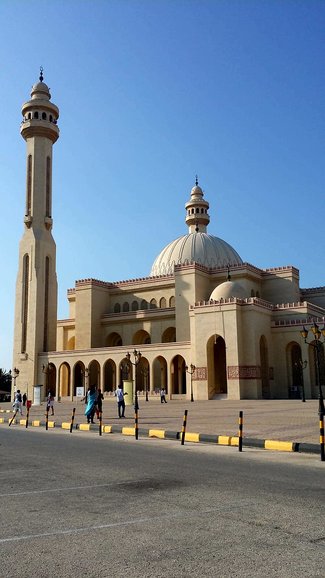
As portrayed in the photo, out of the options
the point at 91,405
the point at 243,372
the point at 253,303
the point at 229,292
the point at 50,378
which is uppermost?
the point at 229,292

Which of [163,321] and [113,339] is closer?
[163,321]

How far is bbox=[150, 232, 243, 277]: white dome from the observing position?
54.9 meters

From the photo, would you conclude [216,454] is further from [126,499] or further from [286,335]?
[286,335]

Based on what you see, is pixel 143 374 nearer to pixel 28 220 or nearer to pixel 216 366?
pixel 216 366

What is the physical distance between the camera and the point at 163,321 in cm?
5031

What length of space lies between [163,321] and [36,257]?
519 inches

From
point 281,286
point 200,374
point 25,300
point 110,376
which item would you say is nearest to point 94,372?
point 110,376

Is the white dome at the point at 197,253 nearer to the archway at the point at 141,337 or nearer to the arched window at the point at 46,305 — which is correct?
the archway at the point at 141,337

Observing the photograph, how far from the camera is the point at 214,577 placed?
12.8 feet

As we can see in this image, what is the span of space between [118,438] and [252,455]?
5.05m

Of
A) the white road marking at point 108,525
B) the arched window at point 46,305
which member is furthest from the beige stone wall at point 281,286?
the white road marking at point 108,525

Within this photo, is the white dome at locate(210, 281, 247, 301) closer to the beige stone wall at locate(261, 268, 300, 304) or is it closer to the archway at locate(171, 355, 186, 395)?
the archway at locate(171, 355, 186, 395)

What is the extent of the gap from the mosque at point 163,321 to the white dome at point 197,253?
12 centimetres

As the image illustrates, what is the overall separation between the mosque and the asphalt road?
30523 mm
